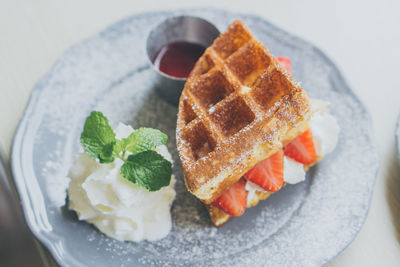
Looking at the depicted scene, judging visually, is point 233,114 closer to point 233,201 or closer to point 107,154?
point 233,201

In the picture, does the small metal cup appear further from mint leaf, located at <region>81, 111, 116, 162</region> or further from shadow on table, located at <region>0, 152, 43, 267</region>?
shadow on table, located at <region>0, 152, 43, 267</region>

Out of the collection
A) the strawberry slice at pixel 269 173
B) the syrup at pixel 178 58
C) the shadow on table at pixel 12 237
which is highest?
the syrup at pixel 178 58

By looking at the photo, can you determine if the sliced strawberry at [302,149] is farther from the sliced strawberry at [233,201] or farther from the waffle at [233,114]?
the sliced strawberry at [233,201]

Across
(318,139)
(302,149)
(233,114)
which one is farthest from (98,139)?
(318,139)

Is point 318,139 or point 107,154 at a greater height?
point 107,154

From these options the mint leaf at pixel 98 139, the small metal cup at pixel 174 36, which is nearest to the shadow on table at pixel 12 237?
the mint leaf at pixel 98 139

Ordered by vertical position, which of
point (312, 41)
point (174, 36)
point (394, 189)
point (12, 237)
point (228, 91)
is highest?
point (174, 36)
